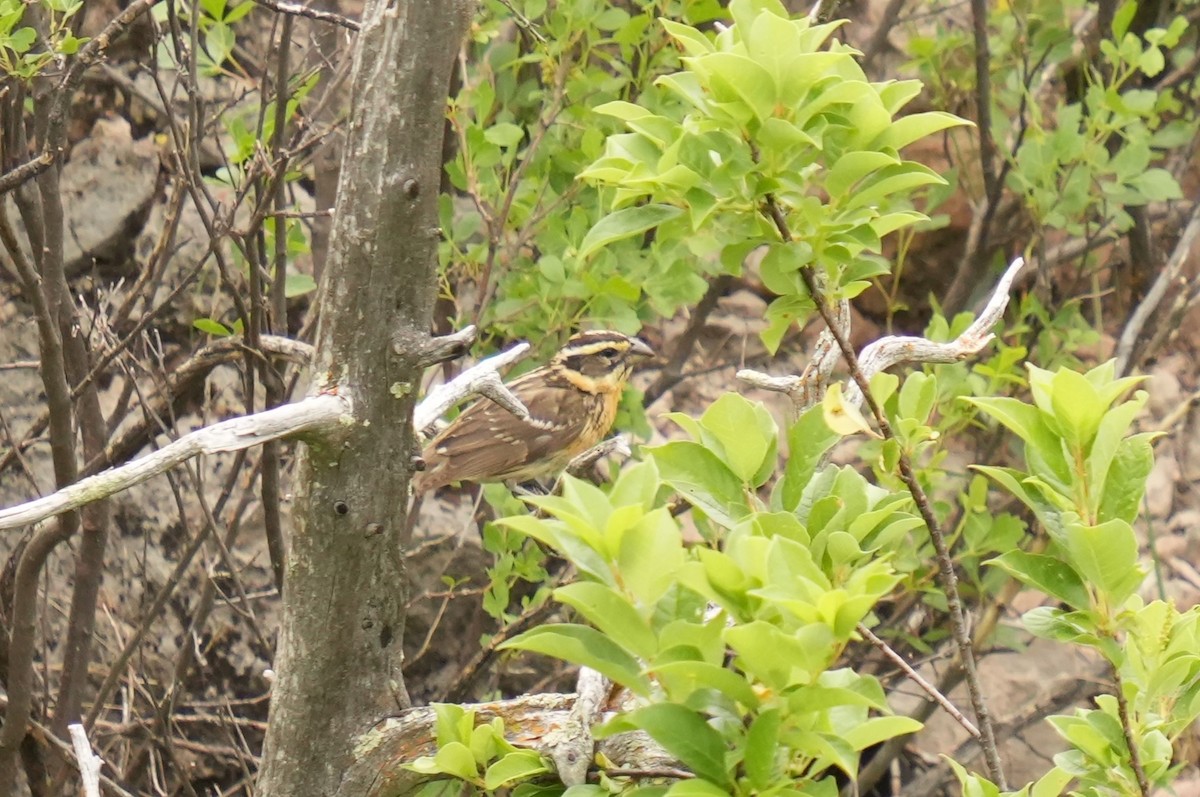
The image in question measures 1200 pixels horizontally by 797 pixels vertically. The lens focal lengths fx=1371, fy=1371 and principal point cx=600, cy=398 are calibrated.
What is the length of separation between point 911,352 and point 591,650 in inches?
47.4

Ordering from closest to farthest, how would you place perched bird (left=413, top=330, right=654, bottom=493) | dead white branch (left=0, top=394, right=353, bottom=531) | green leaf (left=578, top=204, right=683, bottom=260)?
green leaf (left=578, top=204, right=683, bottom=260) < dead white branch (left=0, top=394, right=353, bottom=531) < perched bird (left=413, top=330, right=654, bottom=493)

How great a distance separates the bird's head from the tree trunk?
312 cm

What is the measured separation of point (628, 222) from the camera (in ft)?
6.20

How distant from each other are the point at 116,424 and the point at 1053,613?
348 cm

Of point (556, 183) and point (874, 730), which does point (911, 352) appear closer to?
point (874, 730)

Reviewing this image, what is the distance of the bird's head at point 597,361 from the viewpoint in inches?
221

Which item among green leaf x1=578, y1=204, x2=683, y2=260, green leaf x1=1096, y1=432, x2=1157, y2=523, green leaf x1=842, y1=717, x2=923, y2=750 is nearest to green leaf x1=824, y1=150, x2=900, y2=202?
green leaf x1=578, y1=204, x2=683, y2=260

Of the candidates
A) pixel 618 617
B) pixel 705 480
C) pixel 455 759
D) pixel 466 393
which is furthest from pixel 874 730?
pixel 466 393

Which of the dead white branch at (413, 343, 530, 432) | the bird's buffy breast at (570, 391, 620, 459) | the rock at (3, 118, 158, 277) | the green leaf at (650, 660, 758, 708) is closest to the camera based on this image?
the green leaf at (650, 660, 758, 708)

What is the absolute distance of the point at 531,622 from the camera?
4.35 metres

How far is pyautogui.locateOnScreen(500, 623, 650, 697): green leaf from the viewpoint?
1.50m

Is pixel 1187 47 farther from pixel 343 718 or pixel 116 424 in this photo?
pixel 343 718

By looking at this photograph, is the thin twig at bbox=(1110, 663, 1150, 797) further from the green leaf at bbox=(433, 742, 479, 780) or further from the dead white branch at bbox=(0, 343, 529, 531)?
the dead white branch at bbox=(0, 343, 529, 531)

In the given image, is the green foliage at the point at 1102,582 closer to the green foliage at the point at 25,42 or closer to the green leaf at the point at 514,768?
the green leaf at the point at 514,768
